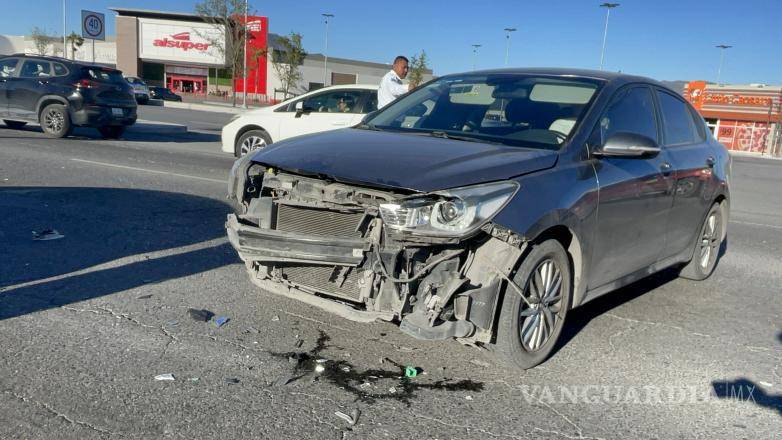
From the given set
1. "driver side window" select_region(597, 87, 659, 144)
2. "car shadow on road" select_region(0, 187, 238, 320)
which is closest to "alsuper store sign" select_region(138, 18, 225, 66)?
"car shadow on road" select_region(0, 187, 238, 320)

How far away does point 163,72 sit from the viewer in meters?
67.5

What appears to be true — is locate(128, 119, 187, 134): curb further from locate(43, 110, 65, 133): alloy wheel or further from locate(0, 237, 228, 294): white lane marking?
locate(0, 237, 228, 294): white lane marking

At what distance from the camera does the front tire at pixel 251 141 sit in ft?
40.2

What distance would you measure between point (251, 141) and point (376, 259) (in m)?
9.41

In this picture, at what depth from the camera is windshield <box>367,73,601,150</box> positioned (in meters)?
4.41

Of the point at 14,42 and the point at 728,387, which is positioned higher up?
the point at 14,42

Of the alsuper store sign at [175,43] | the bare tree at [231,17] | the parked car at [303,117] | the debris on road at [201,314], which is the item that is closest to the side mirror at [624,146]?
the debris on road at [201,314]

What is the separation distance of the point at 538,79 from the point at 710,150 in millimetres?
2068

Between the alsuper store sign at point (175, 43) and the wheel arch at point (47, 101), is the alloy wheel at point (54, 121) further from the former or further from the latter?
the alsuper store sign at point (175, 43)

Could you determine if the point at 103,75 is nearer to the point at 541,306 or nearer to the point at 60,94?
the point at 60,94

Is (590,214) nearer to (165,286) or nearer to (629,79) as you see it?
(629,79)

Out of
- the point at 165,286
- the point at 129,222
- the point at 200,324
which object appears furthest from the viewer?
the point at 129,222

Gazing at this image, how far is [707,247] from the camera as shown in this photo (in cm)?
620

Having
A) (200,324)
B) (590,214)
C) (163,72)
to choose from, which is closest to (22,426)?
(200,324)
